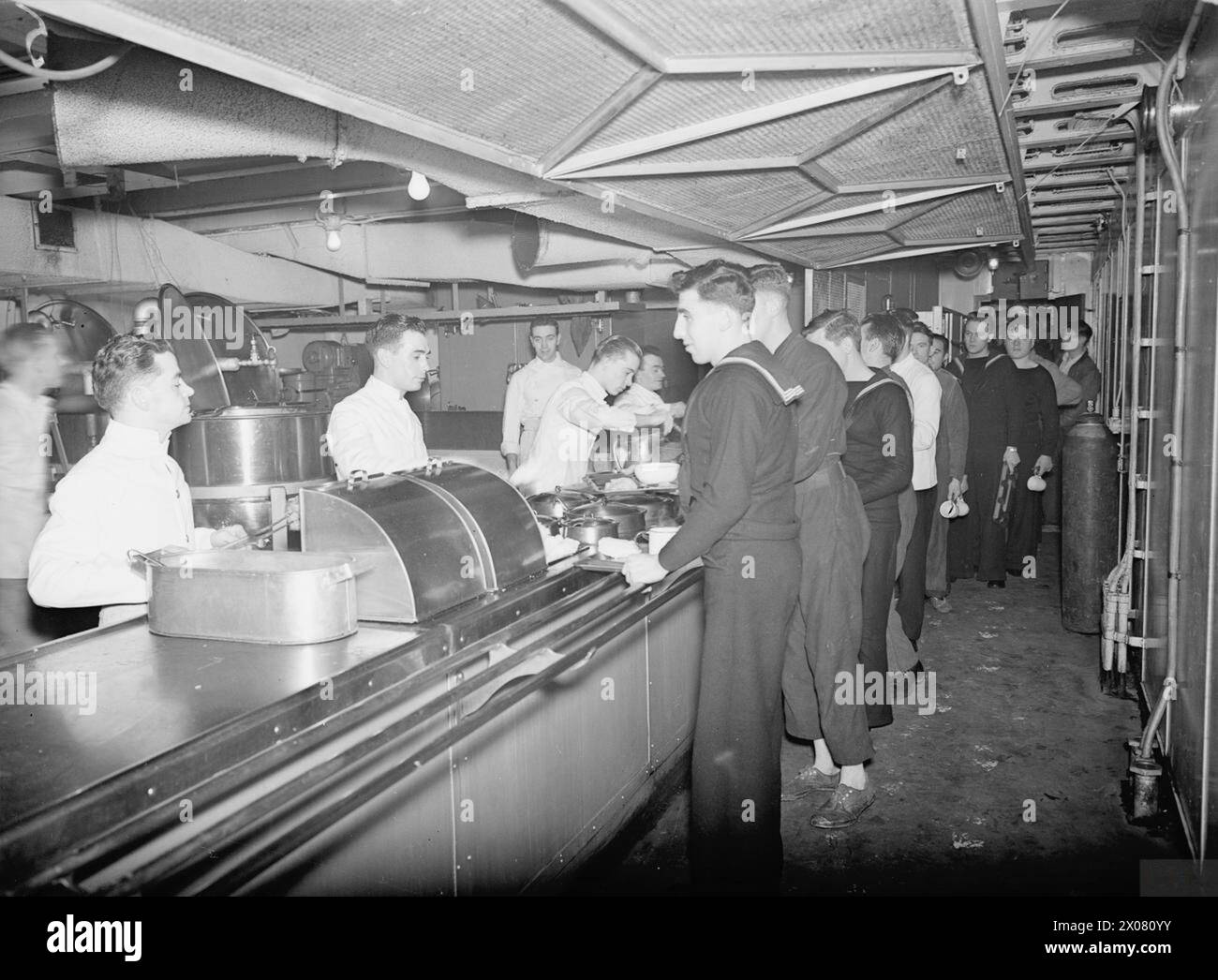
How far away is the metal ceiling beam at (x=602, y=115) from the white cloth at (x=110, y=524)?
1.53m

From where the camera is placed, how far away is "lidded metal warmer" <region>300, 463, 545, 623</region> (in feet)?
7.32

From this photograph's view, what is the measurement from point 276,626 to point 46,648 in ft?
1.89

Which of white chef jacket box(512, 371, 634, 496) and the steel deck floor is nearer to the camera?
the steel deck floor

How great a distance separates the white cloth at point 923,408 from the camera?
17.1 feet

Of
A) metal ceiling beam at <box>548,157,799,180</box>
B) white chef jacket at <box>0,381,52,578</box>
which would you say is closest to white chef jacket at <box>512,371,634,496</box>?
metal ceiling beam at <box>548,157,799,180</box>

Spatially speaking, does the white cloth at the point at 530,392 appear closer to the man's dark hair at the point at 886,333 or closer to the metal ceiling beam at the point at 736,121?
the man's dark hair at the point at 886,333

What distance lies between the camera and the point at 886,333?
4402mm

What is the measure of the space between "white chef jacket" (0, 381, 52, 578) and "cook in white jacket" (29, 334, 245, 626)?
1326 mm

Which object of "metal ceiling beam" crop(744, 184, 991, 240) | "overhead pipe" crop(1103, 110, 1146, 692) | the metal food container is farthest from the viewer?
"overhead pipe" crop(1103, 110, 1146, 692)

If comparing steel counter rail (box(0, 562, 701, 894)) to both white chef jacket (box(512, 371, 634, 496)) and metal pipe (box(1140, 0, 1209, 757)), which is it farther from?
white chef jacket (box(512, 371, 634, 496))

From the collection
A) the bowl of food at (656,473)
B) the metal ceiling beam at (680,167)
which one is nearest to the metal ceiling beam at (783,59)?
the metal ceiling beam at (680,167)

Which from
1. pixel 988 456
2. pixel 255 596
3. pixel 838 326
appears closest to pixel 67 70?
pixel 255 596

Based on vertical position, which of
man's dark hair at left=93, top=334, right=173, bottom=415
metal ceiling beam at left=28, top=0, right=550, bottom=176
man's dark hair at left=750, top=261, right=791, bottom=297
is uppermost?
metal ceiling beam at left=28, top=0, right=550, bottom=176

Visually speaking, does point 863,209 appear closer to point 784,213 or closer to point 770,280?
point 784,213
